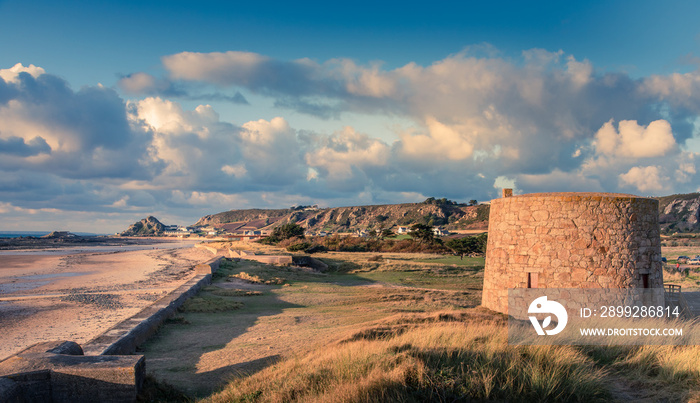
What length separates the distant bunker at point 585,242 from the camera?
34.6 feet

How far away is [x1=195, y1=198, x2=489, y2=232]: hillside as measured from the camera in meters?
103

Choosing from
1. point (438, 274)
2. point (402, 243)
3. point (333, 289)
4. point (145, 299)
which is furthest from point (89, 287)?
point (402, 243)

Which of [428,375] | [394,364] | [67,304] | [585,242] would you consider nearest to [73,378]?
[394,364]

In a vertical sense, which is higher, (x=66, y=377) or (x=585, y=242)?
(x=585, y=242)

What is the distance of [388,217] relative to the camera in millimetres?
127562

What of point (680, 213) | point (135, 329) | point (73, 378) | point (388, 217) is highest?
point (680, 213)

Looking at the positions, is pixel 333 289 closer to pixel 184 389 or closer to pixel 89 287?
pixel 89 287

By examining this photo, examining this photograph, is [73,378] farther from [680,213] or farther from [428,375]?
[680,213]

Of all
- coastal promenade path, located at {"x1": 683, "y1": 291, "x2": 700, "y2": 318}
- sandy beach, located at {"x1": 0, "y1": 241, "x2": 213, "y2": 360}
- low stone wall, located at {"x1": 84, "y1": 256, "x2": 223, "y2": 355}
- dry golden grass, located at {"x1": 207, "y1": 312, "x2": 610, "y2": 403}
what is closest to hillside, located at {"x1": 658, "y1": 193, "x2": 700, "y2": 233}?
coastal promenade path, located at {"x1": 683, "y1": 291, "x2": 700, "y2": 318}

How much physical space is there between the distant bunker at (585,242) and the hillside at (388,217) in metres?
78.8

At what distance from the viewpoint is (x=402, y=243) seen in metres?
50.2

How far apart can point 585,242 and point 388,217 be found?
11715cm

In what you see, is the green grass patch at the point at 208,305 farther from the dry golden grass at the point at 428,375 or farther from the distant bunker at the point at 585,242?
the distant bunker at the point at 585,242

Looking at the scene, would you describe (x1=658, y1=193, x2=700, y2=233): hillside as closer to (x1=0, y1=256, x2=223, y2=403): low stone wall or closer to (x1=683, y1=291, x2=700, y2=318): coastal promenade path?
(x1=683, y1=291, x2=700, y2=318): coastal promenade path
